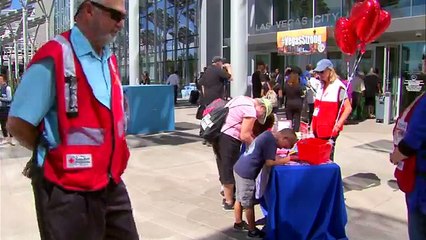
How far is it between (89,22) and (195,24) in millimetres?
24520

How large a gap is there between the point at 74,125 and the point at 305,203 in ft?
8.75

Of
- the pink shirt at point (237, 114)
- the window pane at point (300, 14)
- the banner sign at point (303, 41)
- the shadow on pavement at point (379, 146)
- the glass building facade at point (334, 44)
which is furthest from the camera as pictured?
the window pane at point (300, 14)

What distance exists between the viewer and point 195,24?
26219 millimetres

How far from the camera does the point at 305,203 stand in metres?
4.19

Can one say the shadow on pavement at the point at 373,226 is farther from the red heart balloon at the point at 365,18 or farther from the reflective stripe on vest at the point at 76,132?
the reflective stripe on vest at the point at 76,132

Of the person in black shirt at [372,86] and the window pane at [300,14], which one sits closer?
the person in black shirt at [372,86]

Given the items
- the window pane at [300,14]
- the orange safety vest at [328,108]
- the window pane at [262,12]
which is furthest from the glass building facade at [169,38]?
the orange safety vest at [328,108]

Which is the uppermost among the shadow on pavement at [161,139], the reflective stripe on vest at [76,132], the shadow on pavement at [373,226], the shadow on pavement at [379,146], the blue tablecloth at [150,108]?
the reflective stripe on vest at [76,132]

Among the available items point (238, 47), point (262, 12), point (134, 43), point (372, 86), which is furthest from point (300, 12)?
point (238, 47)

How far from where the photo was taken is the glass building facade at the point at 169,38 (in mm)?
26800

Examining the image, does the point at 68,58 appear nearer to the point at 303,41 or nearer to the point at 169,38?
the point at 303,41

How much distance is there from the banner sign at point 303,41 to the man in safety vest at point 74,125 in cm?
1309

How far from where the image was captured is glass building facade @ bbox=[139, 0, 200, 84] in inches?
1055

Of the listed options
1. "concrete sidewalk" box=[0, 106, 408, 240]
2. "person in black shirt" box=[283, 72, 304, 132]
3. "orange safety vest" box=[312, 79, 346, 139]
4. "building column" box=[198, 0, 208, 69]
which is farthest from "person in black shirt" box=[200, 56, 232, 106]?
"building column" box=[198, 0, 208, 69]
